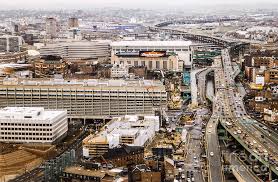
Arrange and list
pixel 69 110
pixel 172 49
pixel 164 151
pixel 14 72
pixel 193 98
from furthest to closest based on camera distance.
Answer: pixel 172 49 → pixel 14 72 → pixel 193 98 → pixel 69 110 → pixel 164 151

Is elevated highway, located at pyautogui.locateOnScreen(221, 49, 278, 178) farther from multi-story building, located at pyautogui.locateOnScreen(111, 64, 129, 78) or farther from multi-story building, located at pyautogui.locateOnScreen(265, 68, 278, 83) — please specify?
multi-story building, located at pyautogui.locateOnScreen(111, 64, 129, 78)

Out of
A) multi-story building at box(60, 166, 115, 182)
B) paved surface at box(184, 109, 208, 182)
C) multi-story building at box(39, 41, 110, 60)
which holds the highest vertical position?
multi-story building at box(39, 41, 110, 60)

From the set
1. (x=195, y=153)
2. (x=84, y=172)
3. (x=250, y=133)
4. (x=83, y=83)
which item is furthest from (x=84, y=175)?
(x=83, y=83)

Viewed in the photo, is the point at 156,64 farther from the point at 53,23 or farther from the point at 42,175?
the point at 53,23

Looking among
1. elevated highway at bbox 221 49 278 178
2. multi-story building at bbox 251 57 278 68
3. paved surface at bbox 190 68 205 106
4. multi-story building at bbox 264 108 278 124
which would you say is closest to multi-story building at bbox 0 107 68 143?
elevated highway at bbox 221 49 278 178

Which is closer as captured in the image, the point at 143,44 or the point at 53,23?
the point at 143,44

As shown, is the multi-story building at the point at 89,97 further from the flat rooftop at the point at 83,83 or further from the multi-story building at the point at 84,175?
the multi-story building at the point at 84,175

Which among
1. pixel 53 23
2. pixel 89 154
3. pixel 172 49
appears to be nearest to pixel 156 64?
pixel 172 49
